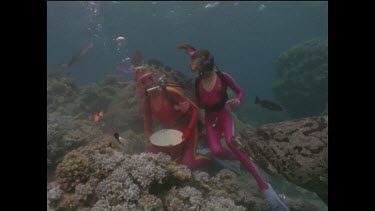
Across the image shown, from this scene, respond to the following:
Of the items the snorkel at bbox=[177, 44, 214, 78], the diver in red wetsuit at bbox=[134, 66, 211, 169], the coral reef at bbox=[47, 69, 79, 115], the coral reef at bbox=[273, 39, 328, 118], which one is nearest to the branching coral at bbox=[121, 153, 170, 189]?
the diver in red wetsuit at bbox=[134, 66, 211, 169]

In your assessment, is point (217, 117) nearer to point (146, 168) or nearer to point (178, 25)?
point (146, 168)

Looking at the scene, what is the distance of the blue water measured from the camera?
3772cm

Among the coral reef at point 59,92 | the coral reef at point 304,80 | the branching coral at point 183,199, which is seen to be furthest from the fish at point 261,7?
the branching coral at point 183,199

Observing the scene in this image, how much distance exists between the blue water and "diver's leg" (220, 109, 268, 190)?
21092mm

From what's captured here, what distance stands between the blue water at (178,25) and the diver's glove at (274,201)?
74.6 feet

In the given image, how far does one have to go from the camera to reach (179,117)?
6754 millimetres

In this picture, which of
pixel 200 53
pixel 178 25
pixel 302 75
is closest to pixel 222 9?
pixel 178 25

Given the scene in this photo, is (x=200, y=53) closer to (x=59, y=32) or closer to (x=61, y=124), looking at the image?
(x=61, y=124)

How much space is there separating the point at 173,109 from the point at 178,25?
42511 mm

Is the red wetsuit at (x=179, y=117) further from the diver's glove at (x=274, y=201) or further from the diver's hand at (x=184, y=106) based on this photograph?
the diver's glove at (x=274, y=201)
